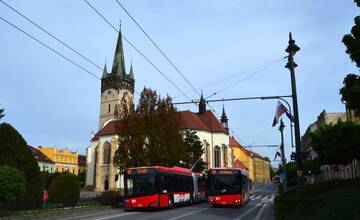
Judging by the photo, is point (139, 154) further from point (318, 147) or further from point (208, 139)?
point (208, 139)

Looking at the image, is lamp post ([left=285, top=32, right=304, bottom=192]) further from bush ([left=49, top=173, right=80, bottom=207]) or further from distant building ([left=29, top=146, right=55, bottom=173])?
distant building ([left=29, top=146, right=55, bottom=173])

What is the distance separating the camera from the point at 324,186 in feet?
83.5

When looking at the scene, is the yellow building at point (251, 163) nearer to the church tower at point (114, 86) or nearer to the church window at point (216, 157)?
Result: the church window at point (216, 157)

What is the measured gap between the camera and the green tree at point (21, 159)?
23.2 m

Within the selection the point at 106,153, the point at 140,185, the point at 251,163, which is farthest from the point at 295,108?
the point at 251,163

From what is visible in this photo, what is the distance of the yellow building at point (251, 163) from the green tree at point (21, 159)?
103 metres

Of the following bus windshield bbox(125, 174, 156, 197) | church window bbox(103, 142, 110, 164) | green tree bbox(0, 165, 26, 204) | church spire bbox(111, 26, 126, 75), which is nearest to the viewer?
green tree bbox(0, 165, 26, 204)

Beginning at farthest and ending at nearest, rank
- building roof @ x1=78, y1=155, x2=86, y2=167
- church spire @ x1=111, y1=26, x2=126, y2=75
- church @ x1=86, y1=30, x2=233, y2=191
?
building roof @ x1=78, y1=155, x2=86, y2=167 → church spire @ x1=111, y1=26, x2=126, y2=75 → church @ x1=86, y1=30, x2=233, y2=191

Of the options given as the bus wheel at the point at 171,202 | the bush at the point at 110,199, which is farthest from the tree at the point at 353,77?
the bush at the point at 110,199

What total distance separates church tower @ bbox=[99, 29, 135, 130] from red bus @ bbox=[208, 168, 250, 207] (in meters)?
75.8

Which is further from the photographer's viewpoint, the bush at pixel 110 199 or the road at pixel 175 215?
the bush at pixel 110 199

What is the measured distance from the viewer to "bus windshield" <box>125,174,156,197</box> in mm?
25750

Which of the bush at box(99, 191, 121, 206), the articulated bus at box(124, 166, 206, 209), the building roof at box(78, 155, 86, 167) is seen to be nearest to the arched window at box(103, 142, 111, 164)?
the building roof at box(78, 155, 86, 167)

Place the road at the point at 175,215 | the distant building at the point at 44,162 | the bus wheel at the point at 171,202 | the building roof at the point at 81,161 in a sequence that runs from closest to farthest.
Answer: the road at the point at 175,215
the bus wheel at the point at 171,202
the distant building at the point at 44,162
the building roof at the point at 81,161
